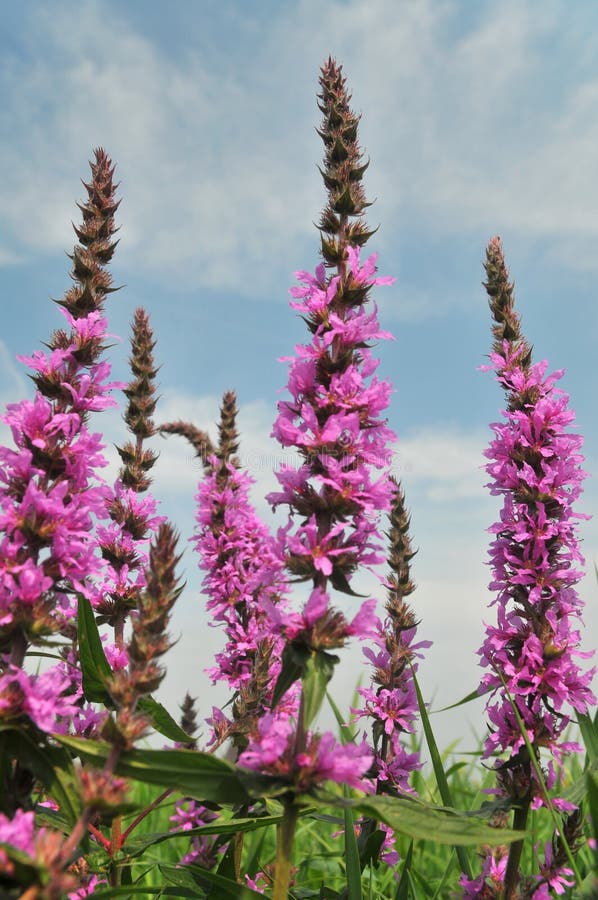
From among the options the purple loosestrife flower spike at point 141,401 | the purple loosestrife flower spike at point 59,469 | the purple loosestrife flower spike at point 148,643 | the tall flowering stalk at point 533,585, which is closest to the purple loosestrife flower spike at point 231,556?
the purple loosestrife flower spike at point 141,401

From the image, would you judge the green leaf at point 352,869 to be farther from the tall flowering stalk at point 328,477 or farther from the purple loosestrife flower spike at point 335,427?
the purple loosestrife flower spike at point 335,427

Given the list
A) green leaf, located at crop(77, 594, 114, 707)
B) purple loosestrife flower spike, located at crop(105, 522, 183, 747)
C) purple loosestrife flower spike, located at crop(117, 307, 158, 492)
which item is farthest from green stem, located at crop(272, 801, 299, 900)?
purple loosestrife flower spike, located at crop(117, 307, 158, 492)

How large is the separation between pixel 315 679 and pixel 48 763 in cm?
131

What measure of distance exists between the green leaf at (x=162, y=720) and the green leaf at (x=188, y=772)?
934 millimetres

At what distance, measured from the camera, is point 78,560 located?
4.03 metres

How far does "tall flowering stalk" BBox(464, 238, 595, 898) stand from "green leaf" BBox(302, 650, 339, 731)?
6.99 ft

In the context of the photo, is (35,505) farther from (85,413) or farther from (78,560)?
(85,413)

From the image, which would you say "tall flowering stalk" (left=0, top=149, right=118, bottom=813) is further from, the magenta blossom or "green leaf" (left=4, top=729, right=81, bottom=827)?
the magenta blossom

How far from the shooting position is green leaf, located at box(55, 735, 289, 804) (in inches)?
128

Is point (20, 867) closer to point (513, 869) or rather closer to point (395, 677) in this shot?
point (513, 869)

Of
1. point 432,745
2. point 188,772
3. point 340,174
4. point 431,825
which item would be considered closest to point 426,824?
point 431,825

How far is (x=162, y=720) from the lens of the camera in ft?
14.9

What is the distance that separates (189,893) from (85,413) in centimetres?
288

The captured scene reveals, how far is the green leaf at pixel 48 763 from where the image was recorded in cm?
357
